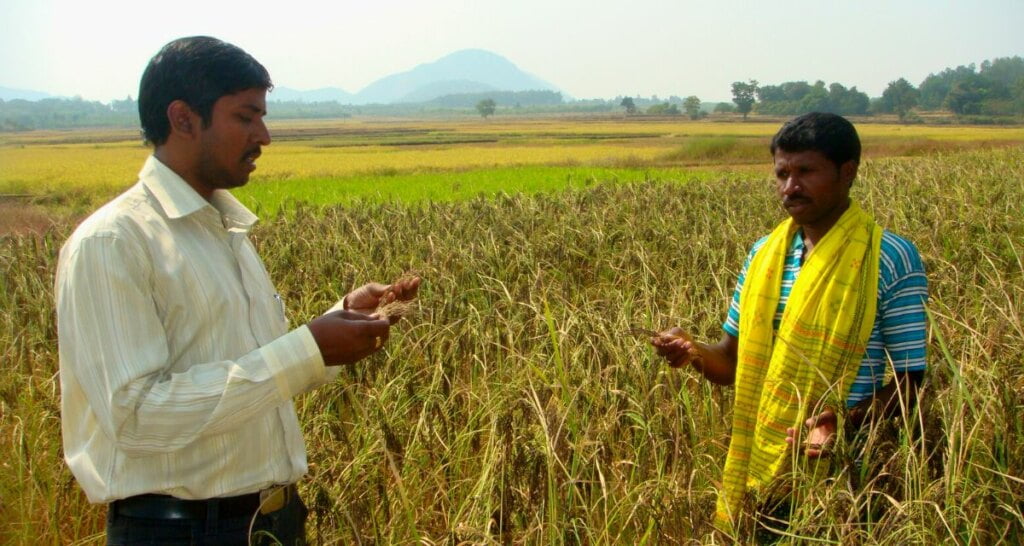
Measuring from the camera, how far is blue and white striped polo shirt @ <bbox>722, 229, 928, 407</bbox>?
191 centimetres

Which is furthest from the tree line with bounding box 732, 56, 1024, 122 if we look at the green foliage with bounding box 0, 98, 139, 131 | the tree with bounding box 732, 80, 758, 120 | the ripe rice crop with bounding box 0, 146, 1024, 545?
the ripe rice crop with bounding box 0, 146, 1024, 545

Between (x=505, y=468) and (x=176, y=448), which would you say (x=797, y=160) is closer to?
(x=505, y=468)

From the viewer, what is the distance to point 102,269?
1.41m

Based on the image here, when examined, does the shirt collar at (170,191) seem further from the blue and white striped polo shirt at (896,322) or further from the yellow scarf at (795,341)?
the blue and white striped polo shirt at (896,322)

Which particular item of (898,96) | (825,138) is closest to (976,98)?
(898,96)

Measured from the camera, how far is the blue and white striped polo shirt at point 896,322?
191 cm

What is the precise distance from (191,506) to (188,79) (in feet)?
2.67

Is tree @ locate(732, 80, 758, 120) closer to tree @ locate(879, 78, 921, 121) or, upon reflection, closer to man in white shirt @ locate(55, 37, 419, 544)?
tree @ locate(879, 78, 921, 121)

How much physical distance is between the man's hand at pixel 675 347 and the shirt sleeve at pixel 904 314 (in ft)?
1.53

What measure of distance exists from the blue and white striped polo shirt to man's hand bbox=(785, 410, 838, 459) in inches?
5.5

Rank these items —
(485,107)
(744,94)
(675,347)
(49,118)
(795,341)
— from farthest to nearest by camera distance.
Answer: (485,107) → (49,118) → (744,94) → (675,347) → (795,341)

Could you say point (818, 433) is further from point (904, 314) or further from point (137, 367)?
point (137, 367)

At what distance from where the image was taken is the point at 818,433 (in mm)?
1888

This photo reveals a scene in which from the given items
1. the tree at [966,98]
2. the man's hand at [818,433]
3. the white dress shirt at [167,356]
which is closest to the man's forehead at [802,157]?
the man's hand at [818,433]
